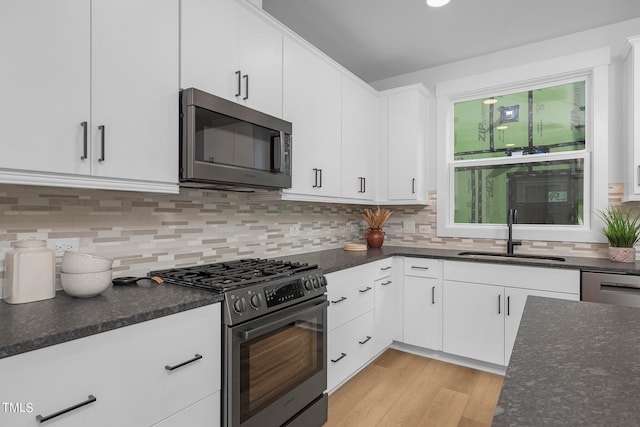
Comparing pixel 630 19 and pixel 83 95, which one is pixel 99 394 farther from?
pixel 630 19

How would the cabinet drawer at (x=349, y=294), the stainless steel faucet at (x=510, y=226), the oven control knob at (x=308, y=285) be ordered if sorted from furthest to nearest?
the stainless steel faucet at (x=510, y=226) → the cabinet drawer at (x=349, y=294) → the oven control knob at (x=308, y=285)

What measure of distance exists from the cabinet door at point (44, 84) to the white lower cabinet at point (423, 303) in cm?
243

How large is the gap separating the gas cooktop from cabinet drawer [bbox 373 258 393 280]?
85cm

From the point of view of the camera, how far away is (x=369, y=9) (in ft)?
8.20

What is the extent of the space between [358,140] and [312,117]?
71 cm

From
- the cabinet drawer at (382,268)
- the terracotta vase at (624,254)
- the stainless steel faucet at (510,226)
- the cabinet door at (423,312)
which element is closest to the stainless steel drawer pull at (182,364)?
the cabinet drawer at (382,268)

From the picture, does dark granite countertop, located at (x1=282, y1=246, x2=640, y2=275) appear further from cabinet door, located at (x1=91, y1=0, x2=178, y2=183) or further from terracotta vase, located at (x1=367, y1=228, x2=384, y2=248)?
cabinet door, located at (x1=91, y1=0, x2=178, y2=183)

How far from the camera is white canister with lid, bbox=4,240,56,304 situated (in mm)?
1305

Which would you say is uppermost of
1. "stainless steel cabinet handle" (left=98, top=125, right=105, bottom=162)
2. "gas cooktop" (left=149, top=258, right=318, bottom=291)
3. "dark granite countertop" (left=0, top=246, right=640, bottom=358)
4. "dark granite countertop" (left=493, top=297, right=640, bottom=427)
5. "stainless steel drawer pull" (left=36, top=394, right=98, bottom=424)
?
"stainless steel cabinet handle" (left=98, top=125, right=105, bottom=162)

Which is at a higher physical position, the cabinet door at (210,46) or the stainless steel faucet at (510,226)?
the cabinet door at (210,46)

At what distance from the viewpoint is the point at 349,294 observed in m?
2.43

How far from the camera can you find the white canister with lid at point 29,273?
130 cm

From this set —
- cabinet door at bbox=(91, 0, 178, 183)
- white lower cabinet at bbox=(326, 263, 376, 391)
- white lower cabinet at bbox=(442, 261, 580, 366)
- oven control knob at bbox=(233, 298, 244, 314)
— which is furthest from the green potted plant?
cabinet door at bbox=(91, 0, 178, 183)

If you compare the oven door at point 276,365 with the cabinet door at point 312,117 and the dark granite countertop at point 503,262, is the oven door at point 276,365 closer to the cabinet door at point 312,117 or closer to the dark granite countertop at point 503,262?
the dark granite countertop at point 503,262
